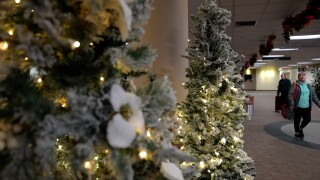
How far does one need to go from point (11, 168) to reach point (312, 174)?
425cm

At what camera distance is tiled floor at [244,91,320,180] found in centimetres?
389

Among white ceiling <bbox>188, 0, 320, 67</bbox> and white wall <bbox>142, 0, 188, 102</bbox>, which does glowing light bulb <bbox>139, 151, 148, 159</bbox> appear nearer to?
white wall <bbox>142, 0, 188, 102</bbox>

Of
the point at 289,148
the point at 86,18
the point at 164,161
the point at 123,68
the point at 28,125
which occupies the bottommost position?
the point at 289,148

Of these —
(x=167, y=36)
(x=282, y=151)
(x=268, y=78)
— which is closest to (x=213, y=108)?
(x=167, y=36)

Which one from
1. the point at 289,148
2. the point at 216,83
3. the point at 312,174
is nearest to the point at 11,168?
the point at 216,83

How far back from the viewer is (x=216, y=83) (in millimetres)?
2363

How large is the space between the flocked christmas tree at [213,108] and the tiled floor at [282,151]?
169cm

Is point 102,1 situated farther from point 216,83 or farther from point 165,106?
point 216,83

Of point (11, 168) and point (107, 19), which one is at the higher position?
point (107, 19)

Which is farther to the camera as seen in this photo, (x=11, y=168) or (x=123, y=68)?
(x=123, y=68)

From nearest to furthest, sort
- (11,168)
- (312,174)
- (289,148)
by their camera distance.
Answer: (11,168) < (312,174) < (289,148)

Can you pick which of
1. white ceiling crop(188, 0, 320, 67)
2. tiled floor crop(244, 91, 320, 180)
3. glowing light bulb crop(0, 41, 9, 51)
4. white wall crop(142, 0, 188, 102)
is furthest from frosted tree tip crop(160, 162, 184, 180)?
white ceiling crop(188, 0, 320, 67)

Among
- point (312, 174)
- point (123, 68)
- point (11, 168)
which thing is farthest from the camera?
point (312, 174)

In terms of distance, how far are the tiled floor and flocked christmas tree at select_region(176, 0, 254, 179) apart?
1.69m
